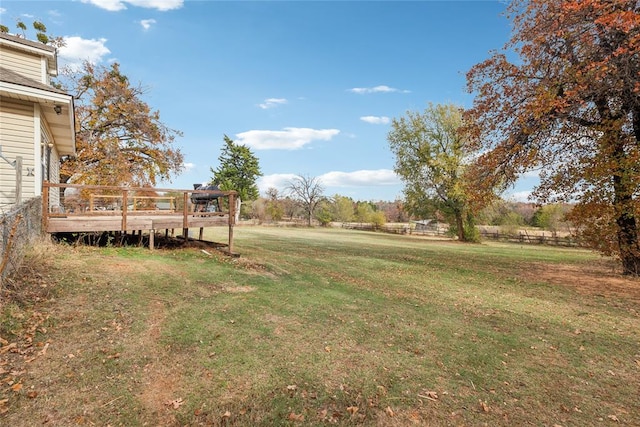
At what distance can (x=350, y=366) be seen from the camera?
4016 millimetres

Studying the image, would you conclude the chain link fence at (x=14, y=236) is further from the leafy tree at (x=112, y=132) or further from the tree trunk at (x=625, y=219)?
the leafy tree at (x=112, y=132)

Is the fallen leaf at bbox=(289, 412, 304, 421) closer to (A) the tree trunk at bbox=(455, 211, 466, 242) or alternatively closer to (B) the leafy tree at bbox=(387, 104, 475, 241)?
(B) the leafy tree at bbox=(387, 104, 475, 241)

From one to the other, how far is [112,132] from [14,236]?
17.8 metres

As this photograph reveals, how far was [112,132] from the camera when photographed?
783 inches

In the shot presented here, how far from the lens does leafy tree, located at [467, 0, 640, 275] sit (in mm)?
8414

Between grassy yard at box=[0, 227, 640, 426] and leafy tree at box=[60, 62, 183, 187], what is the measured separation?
1378 cm

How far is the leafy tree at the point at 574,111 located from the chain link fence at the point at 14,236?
12.1 m

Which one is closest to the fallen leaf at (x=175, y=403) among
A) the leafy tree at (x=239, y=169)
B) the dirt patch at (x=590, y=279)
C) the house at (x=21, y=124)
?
the house at (x=21, y=124)

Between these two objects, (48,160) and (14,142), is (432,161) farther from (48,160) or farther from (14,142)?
(14,142)

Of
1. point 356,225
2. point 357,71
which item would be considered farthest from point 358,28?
point 356,225

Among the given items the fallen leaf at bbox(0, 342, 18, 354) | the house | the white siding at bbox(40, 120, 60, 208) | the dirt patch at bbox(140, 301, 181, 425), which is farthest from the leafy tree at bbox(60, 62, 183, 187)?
the dirt patch at bbox(140, 301, 181, 425)

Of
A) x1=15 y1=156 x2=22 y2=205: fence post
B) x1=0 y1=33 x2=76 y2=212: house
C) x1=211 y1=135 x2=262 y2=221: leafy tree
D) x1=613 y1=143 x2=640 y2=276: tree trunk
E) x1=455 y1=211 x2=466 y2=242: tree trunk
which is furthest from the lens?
x1=211 y1=135 x2=262 y2=221: leafy tree

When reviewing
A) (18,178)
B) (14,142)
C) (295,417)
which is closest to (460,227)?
(295,417)

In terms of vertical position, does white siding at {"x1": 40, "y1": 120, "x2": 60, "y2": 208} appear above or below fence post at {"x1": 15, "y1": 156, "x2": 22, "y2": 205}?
above
